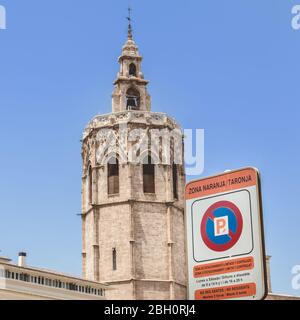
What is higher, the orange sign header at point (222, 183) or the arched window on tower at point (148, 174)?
the arched window on tower at point (148, 174)

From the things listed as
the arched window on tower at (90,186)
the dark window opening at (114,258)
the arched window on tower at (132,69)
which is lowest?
the dark window opening at (114,258)

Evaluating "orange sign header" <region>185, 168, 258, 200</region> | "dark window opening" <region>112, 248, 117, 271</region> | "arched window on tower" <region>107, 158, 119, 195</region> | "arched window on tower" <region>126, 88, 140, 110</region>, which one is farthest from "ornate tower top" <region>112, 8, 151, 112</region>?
"orange sign header" <region>185, 168, 258, 200</region>

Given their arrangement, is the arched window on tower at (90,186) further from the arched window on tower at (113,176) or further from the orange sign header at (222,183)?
the orange sign header at (222,183)

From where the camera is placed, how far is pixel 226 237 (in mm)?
8789

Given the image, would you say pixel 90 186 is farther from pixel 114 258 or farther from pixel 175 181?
pixel 175 181

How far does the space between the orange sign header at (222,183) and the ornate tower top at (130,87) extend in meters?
69.3

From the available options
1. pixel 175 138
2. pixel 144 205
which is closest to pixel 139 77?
pixel 175 138

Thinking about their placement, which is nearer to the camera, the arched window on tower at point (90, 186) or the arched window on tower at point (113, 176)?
Result: the arched window on tower at point (113, 176)

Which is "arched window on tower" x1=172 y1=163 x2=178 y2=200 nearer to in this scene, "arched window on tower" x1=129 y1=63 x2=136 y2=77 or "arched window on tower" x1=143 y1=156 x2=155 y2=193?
"arched window on tower" x1=143 y1=156 x2=155 y2=193

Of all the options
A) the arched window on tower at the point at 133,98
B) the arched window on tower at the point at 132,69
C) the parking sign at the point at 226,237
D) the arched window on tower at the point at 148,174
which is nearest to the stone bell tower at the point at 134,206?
the arched window on tower at the point at 148,174

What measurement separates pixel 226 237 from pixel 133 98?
236 ft

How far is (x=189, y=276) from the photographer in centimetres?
912

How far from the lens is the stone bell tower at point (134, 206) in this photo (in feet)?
235

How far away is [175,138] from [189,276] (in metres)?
68.0
